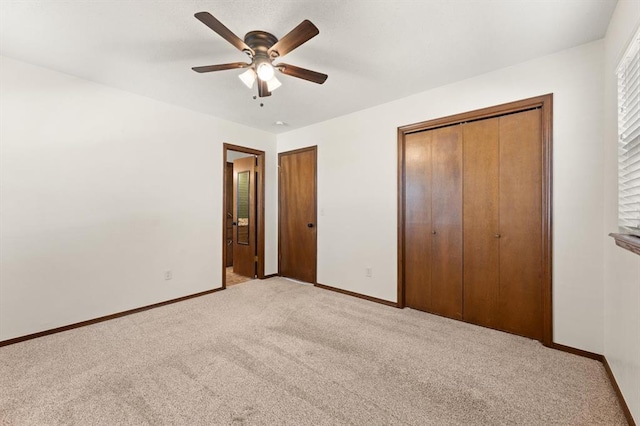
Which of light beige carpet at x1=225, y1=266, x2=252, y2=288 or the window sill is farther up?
the window sill

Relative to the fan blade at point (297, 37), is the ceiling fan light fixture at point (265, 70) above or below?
below

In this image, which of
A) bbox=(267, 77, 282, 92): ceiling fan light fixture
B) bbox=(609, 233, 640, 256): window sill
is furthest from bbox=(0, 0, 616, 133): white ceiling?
bbox=(609, 233, 640, 256): window sill

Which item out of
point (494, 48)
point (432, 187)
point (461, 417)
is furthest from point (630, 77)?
point (461, 417)

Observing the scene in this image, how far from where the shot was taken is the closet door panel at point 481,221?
270 centimetres

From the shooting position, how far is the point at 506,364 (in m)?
2.11

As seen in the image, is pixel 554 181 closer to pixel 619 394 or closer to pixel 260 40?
pixel 619 394


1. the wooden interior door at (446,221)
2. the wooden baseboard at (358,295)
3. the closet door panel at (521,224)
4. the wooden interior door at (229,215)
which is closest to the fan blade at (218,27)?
the wooden interior door at (446,221)

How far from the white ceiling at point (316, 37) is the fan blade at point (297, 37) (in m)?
0.21

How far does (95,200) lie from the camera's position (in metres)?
2.91

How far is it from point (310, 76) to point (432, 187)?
6.04ft

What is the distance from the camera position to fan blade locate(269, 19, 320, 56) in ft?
5.36

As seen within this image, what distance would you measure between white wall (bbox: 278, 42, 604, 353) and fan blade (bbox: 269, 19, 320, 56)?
1898mm

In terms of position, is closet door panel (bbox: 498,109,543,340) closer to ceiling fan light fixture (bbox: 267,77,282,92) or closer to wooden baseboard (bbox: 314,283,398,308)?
wooden baseboard (bbox: 314,283,398,308)

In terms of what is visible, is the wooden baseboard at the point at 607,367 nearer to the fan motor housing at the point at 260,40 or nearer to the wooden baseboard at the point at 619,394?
the wooden baseboard at the point at 619,394
